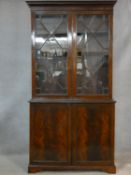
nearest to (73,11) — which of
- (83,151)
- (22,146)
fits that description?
(83,151)

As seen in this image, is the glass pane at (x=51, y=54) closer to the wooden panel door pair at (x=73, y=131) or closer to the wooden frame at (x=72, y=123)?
the wooden frame at (x=72, y=123)

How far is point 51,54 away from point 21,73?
33.8 inches

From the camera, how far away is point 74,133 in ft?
13.0

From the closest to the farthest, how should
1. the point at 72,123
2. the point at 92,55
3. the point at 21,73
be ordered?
the point at 72,123, the point at 92,55, the point at 21,73

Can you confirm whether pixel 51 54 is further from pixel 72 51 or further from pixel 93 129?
pixel 93 129

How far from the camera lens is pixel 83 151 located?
398 centimetres

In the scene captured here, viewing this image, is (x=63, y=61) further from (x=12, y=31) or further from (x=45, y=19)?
(x=12, y=31)

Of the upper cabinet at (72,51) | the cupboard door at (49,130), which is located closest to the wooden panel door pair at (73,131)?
the cupboard door at (49,130)

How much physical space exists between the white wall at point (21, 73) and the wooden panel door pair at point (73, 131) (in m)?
0.84

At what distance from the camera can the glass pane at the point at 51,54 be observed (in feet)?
13.1

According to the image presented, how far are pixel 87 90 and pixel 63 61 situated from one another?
1.66 feet

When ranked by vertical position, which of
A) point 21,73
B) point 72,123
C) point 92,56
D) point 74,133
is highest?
point 92,56

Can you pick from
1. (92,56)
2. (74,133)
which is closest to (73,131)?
(74,133)

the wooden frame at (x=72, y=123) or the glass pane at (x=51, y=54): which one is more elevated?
the glass pane at (x=51, y=54)
